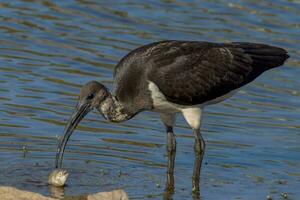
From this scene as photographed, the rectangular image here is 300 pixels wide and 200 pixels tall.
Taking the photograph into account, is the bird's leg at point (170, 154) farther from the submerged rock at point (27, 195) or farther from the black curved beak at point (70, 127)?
the submerged rock at point (27, 195)

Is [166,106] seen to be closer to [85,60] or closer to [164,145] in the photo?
[164,145]

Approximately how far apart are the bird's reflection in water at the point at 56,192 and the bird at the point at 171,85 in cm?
60

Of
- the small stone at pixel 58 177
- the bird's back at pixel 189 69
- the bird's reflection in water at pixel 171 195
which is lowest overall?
the bird's reflection in water at pixel 171 195

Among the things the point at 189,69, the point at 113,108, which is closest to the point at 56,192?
the point at 113,108

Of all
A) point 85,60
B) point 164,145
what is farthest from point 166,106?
point 85,60

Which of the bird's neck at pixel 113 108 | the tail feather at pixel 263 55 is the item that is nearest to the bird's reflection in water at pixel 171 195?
the bird's neck at pixel 113 108

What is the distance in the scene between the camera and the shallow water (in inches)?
467

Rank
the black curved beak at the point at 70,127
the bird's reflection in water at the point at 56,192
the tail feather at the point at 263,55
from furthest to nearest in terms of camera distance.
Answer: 1. the tail feather at the point at 263,55
2. the black curved beak at the point at 70,127
3. the bird's reflection in water at the point at 56,192

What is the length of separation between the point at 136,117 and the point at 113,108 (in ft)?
7.18

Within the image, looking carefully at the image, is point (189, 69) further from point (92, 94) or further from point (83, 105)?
point (83, 105)

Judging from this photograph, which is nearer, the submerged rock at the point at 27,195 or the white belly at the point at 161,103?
the submerged rock at the point at 27,195

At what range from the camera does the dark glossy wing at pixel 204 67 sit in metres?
12.1

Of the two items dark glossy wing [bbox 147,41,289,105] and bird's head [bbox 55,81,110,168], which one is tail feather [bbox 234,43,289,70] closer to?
dark glossy wing [bbox 147,41,289,105]

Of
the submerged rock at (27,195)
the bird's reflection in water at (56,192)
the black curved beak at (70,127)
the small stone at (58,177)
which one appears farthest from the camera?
the black curved beak at (70,127)
